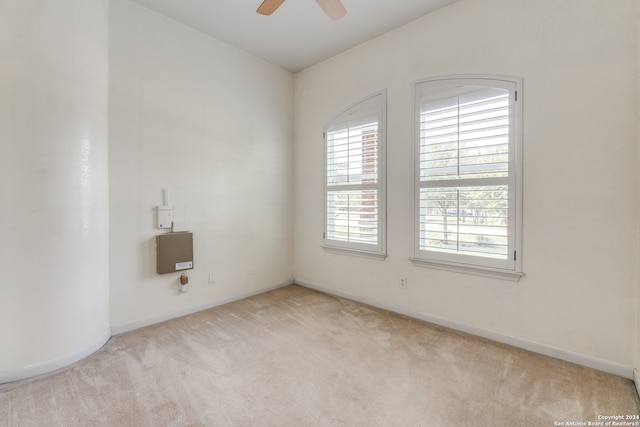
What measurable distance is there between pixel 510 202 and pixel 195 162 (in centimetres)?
293

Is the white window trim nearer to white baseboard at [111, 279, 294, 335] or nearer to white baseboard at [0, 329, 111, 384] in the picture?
white baseboard at [111, 279, 294, 335]

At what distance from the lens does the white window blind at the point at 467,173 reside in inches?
94.4

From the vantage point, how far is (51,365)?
2.06 metres

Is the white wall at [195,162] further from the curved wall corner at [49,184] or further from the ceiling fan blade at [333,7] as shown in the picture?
the ceiling fan blade at [333,7]

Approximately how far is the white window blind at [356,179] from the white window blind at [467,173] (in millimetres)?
456

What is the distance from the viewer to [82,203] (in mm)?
2244

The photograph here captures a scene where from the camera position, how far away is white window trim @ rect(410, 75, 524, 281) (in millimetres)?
2338

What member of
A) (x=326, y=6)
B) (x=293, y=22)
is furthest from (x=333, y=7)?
(x=293, y=22)

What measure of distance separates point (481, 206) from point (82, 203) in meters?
3.16

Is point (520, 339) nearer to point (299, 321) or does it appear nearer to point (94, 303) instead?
point (299, 321)

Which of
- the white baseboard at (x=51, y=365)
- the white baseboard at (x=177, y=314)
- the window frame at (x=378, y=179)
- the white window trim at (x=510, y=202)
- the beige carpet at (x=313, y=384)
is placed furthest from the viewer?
the window frame at (x=378, y=179)

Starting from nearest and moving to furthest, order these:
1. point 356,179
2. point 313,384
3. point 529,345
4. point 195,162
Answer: point 313,384
point 529,345
point 195,162
point 356,179

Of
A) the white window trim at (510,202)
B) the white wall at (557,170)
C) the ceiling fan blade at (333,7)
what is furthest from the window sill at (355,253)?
the ceiling fan blade at (333,7)

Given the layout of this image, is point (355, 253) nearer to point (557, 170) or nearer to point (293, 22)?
point (557, 170)
